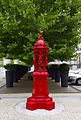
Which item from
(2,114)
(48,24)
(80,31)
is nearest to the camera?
(2,114)

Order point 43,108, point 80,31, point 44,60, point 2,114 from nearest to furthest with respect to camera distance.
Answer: point 2,114, point 43,108, point 44,60, point 80,31

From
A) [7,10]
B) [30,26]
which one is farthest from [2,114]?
[7,10]

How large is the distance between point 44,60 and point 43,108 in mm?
1689

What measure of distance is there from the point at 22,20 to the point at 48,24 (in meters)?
1.42

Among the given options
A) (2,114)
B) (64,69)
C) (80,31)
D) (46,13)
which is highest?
(46,13)

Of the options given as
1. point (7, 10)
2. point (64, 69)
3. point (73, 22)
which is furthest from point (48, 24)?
point (64, 69)

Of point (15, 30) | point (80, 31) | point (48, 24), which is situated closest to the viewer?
point (48, 24)

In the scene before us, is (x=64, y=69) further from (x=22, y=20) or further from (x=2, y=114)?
(x=2, y=114)

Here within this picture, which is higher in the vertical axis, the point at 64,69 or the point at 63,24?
the point at 63,24

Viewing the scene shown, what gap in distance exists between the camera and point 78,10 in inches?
371

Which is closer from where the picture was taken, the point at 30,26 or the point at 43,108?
the point at 43,108

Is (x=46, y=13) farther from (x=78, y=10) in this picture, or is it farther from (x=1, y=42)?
(x=1, y=42)

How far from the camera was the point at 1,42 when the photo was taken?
373 inches

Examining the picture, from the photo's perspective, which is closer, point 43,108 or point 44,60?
point 43,108
